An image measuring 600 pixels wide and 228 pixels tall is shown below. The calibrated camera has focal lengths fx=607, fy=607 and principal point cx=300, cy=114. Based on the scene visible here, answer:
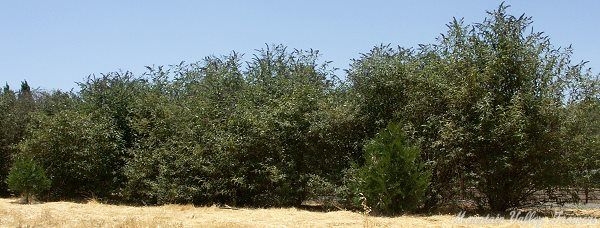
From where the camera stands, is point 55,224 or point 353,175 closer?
point 55,224

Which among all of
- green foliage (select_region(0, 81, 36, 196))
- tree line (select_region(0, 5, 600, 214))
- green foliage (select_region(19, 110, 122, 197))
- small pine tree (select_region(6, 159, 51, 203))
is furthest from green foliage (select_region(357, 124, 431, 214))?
green foliage (select_region(0, 81, 36, 196))

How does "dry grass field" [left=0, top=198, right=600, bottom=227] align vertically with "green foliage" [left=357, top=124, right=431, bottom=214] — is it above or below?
below

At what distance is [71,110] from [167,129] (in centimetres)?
430

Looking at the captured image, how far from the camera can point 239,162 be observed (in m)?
19.0

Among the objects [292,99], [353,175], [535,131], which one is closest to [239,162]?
[292,99]

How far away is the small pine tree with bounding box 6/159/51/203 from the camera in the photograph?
20375 millimetres

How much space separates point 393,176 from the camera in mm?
15039

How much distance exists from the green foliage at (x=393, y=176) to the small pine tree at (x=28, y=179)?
1165 centimetres

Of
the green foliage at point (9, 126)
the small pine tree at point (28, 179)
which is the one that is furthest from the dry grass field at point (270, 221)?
the green foliage at point (9, 126)

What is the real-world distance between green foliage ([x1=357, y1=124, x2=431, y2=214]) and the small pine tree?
459 inches

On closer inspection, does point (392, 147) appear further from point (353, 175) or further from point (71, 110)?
point (71, 110)

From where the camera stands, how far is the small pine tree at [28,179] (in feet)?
66.8

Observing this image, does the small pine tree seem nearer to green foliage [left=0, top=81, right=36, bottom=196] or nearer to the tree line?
the tree line

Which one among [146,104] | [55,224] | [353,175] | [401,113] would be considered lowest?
[55,224]
